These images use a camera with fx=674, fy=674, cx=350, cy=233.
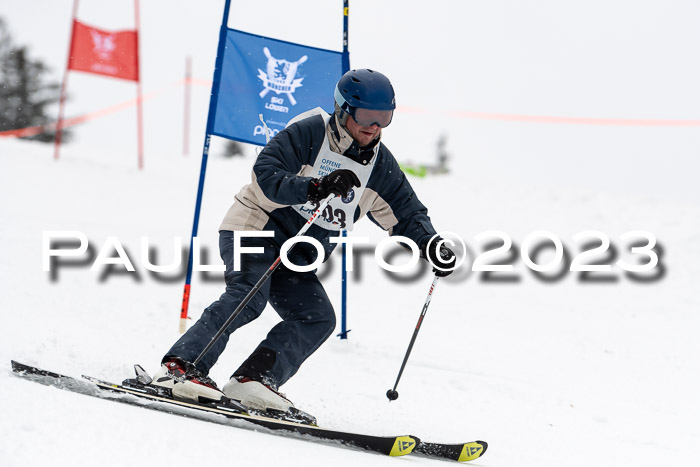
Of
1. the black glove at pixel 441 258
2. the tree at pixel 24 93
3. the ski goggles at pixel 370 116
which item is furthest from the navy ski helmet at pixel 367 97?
the tree at pixel 24 93

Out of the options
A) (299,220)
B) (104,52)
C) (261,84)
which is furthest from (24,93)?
(299,220)

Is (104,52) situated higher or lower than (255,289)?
higher

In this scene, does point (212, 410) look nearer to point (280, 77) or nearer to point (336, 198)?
point (336, 198)

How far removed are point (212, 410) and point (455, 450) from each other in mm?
1209

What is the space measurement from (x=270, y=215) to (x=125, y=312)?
2514mm

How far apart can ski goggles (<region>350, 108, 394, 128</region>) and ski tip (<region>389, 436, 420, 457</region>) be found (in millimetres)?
1541

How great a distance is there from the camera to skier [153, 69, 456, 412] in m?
3.21

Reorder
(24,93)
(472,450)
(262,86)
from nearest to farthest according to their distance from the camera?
(472,450) < (262,86) < (24,93)

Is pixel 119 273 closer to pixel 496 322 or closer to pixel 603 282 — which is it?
pixel 496 322

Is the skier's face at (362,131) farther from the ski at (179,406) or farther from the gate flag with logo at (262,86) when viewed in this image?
the gate flag with logo at (262,86)

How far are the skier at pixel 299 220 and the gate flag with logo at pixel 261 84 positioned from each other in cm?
192

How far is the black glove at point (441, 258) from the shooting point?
12.0 feet

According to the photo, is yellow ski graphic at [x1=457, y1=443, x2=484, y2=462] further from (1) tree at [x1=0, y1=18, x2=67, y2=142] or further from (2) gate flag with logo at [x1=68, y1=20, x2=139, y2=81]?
(1) tree at [x1=0, y1=18, x2=67, y2=142]

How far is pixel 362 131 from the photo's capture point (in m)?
3.55
